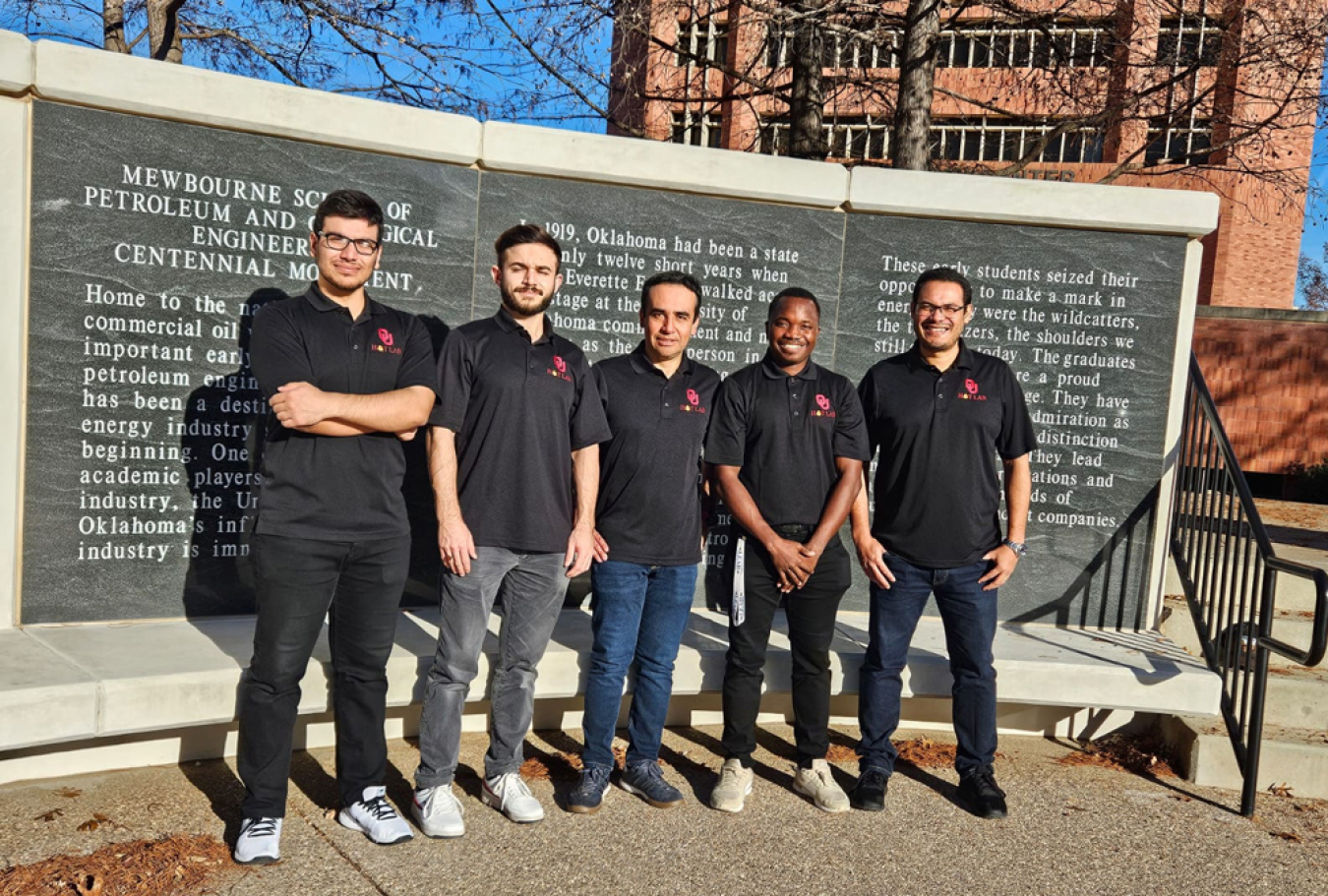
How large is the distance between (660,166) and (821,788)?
289 cm

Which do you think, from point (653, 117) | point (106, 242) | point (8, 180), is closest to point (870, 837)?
point (106, 242)

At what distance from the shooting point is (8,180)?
13.7ft

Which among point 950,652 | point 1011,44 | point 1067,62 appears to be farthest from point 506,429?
point 1011,44

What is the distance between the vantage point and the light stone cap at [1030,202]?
18.3 ft

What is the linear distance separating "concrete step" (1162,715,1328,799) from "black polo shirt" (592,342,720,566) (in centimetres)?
255

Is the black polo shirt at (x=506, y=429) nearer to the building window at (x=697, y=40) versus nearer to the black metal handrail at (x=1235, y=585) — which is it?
the black metal handrail at (x=1235, y=585)

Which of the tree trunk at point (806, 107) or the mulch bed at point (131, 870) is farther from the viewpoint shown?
the tree trunk at point (806, 107)

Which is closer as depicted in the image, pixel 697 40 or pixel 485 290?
pixel 485 290

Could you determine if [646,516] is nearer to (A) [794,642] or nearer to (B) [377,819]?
(A) [794,642]

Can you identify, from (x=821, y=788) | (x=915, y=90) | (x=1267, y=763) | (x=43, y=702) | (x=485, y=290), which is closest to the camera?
(x=43, y=702)

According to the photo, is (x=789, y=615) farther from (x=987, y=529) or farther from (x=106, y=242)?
(x=106, y=242)

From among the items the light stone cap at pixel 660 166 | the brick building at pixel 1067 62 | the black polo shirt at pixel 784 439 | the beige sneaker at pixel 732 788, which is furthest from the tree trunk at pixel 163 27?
the beige sneaker at pixel 732 788

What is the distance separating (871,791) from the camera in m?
4.24

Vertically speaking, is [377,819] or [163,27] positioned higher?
[163,27]
